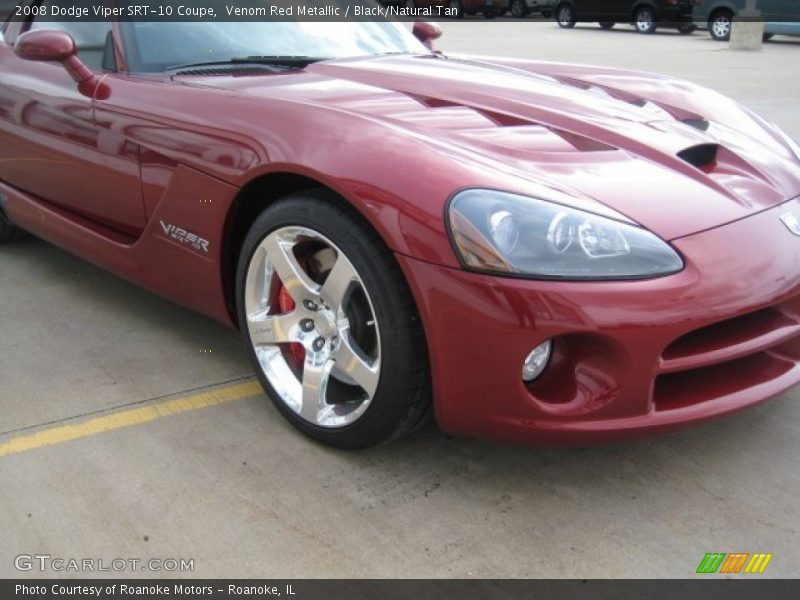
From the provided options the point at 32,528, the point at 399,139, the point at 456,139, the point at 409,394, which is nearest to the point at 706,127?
the point at 456,139

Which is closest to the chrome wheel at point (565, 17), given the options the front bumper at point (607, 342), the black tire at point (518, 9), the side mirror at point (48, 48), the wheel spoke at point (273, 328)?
the black tire at point (518, 9)

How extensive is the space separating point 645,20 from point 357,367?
20.3 meters

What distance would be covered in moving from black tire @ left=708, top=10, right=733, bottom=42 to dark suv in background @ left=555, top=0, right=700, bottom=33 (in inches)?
31.7

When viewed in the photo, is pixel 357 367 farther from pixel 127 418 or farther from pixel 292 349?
pixel 127 418

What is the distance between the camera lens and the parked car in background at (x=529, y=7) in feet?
86.1

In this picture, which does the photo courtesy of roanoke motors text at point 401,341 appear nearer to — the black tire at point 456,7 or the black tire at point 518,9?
the black tire at point 456,7

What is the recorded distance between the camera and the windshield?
3234 mm

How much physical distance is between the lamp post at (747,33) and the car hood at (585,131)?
551 inches

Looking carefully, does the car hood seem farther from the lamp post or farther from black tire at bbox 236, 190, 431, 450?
the lamp post

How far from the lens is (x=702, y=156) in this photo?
105 inches

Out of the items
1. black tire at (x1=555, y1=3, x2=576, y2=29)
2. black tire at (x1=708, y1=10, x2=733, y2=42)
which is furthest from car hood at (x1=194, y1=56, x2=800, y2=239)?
black tire at (x1=555, y1=3, x2=576, y2=29)

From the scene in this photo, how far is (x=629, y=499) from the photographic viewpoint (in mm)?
2350
